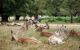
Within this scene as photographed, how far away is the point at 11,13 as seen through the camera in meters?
35.7

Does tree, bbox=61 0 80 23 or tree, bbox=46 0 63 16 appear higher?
tree, bbox=61 0 80 23

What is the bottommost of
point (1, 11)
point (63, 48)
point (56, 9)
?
point (56, 9)

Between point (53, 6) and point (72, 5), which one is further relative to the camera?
point (53, 6)

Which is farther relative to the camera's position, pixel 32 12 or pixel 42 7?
pixel 42 7

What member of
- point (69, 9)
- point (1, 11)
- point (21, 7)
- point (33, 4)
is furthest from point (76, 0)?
point (33, 4)

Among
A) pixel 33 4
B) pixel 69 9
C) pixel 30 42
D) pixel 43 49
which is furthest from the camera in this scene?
pixel 33 4

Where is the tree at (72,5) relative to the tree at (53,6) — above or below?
above

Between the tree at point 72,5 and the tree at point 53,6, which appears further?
the tree at point 53,6

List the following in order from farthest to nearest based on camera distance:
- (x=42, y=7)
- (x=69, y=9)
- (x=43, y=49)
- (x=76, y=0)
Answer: (x=42, y=7) < (x=69, y=9) < (x=76, y=0) < (x=43, y=49)

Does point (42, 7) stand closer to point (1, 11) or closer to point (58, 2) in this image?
point (58, 2)

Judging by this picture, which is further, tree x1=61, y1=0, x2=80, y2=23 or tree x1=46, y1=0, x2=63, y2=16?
tree x1=46, y1=0, x2=63, y2=16

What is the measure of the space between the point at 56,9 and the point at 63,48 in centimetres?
4305

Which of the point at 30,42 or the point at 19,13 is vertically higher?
the point at 30,42

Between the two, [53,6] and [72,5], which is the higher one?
[72,5]
